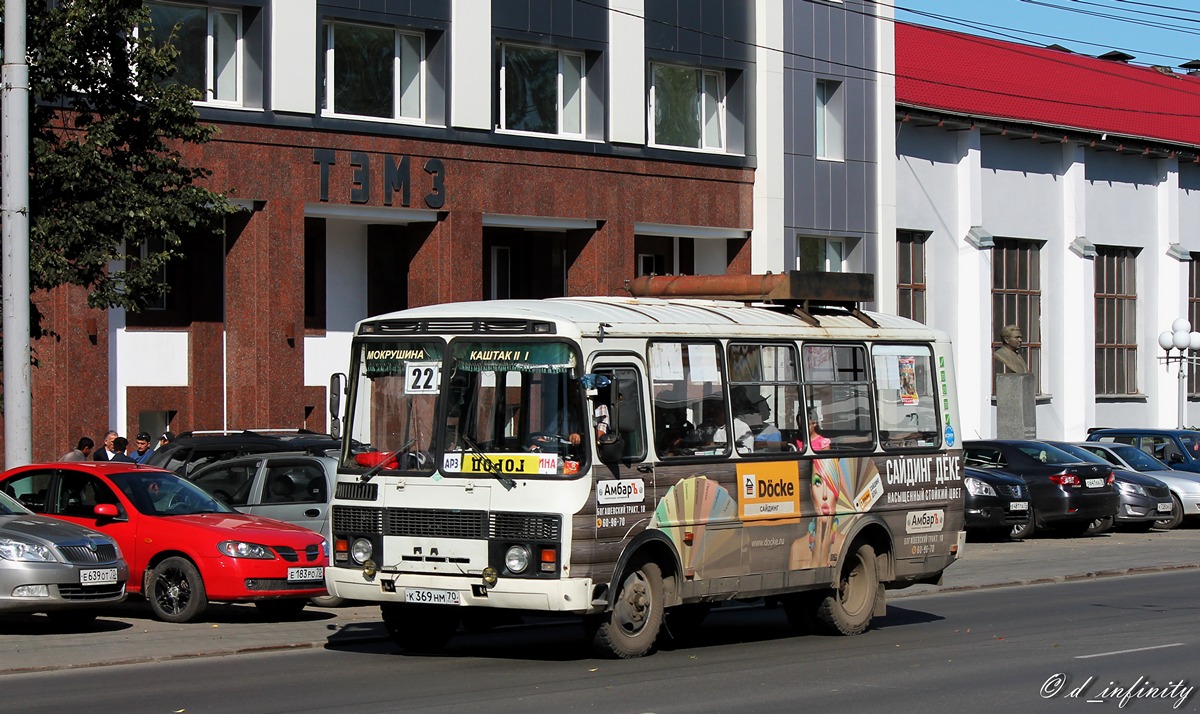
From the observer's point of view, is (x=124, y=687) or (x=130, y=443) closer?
(x=124, y=687)

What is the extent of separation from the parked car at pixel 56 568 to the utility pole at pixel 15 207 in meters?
2.28

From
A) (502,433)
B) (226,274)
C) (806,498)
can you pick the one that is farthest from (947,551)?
(226,274)

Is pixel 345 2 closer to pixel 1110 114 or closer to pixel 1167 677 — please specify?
pixel 1167 677

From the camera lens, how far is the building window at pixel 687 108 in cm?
3484

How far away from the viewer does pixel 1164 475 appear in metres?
31.3

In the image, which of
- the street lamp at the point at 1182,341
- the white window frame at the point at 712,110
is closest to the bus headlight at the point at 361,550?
the white window frame at the point at 712,110

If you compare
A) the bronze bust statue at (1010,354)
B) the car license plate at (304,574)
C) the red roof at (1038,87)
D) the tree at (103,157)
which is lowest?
the car license plate at (304,574)

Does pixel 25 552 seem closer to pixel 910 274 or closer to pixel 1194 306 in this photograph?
pixel 910 274

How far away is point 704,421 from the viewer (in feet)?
46.3

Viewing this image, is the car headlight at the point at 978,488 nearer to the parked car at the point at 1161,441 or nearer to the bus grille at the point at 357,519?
the parked car at the point at 1161,441

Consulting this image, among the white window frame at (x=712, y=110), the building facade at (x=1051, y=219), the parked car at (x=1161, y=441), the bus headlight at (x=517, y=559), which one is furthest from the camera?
the building facade at (x=1051, y=219)

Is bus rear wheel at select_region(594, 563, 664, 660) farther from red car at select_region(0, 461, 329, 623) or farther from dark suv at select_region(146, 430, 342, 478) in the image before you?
dark suv at select_region(146, 430, 342, 478)

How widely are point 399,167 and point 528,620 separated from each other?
1533 centimetres

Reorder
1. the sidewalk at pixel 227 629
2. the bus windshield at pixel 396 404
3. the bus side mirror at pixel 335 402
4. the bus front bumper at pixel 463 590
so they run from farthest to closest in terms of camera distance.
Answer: the sidewalk at pixel 227 629 → the bus side mirror at pixel 335 402 → the bus windshield at pixel 396 404 → the bus front bumper at pixel 463 590
